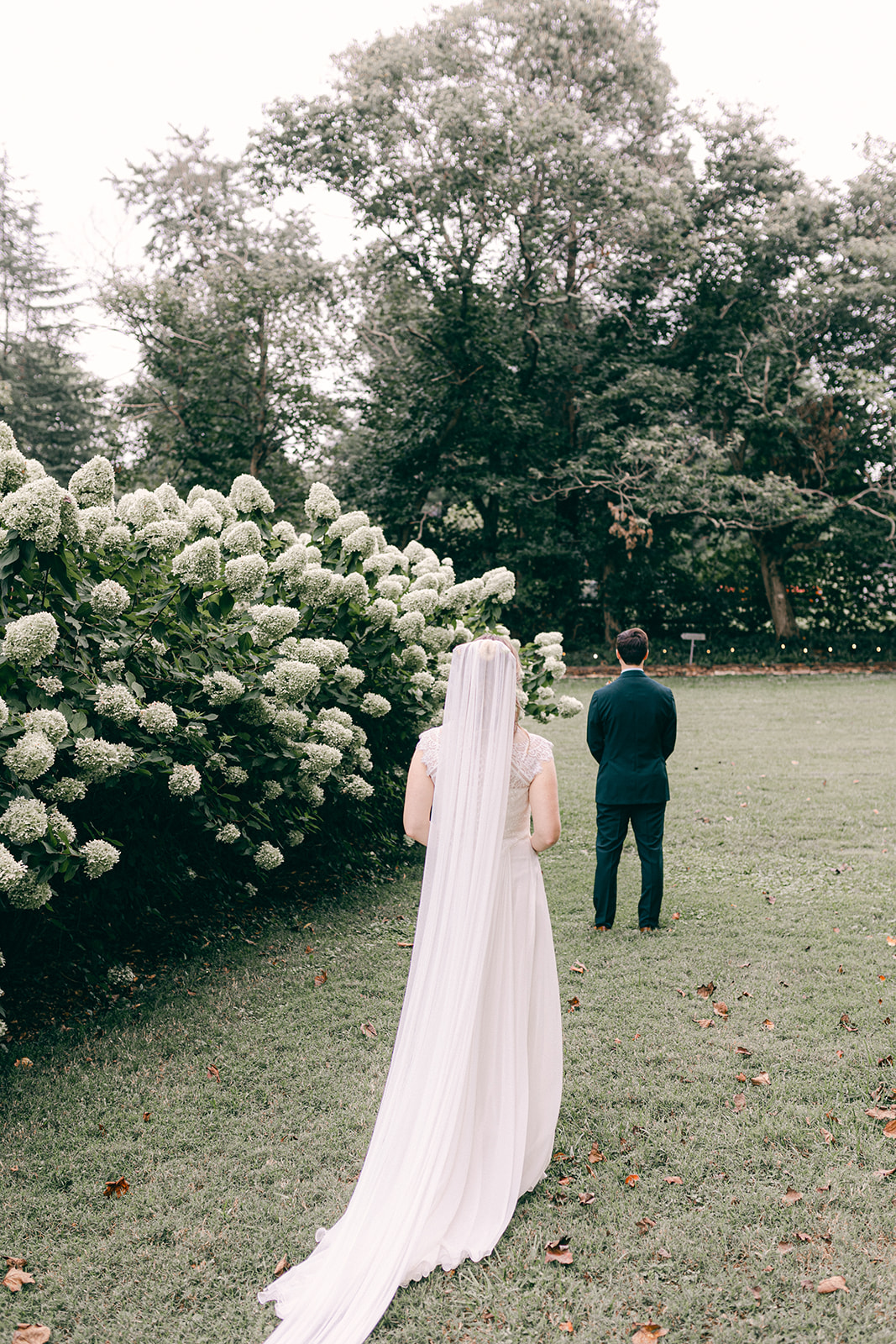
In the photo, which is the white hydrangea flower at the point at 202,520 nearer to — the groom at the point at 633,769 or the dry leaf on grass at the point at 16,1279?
the groom at the point at 633,769

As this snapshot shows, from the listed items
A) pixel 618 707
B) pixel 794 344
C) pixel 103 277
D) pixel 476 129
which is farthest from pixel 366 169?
pixel 618 707

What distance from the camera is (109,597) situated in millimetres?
4766

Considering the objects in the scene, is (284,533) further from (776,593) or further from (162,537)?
(776,593)

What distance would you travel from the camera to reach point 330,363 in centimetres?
2755

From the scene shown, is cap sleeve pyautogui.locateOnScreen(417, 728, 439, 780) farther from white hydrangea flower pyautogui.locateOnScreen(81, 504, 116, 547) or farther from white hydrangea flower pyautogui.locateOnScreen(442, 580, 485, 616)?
white hydrangea flower pyautogui.locateOnScreen(442, 580, 485, 616)

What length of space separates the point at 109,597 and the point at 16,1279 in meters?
2.87

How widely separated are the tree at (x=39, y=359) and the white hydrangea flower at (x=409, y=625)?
3034 cm

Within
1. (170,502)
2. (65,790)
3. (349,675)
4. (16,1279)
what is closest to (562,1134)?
(16,1279)

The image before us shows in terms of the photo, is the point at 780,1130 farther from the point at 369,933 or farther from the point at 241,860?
the point at 241,860

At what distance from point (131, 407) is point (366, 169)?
29.1 feet

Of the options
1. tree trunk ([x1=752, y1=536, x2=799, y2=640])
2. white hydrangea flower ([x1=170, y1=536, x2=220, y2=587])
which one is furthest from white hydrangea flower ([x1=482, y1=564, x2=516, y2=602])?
tree trunk ([x1=752, y1=536, x2=799, y2=640])

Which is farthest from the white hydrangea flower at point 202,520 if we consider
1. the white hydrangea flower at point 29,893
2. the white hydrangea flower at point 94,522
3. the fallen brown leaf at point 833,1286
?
the fallen brown leaf at point 833,1286

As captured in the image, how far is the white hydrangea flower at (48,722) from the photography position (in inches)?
166

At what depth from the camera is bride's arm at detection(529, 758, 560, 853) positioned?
3.60 m
